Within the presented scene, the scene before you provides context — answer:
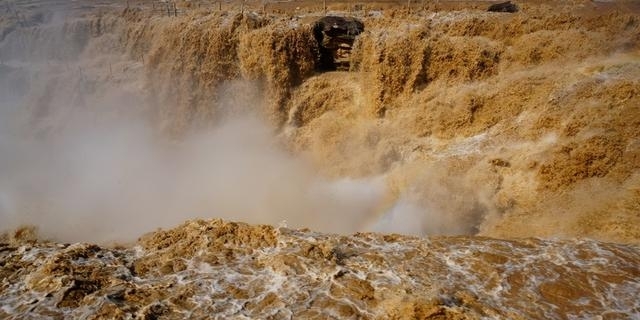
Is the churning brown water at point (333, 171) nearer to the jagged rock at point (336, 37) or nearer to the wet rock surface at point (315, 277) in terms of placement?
the wet rock surface at point (315, 277)

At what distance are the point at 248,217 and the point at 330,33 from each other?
627cm

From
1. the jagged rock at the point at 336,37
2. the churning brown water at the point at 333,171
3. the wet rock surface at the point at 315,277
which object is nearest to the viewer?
the wet rock surface at the point at 315,277

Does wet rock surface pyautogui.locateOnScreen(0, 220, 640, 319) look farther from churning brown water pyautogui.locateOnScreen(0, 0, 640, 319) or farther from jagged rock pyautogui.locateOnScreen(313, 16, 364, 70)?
jagged rock pyautogui.locateOnScreen(313, 16, 364, 70)

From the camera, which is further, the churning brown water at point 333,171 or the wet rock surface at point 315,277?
the churning brown water at point 333,171

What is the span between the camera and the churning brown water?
22.4 ft

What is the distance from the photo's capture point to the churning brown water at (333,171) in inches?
269

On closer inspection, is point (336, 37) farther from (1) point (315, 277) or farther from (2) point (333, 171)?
(1) point (315, 277)

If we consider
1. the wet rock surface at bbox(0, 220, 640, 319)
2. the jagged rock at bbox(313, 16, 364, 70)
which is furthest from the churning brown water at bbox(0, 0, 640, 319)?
the jagged rock at bbox(313, 16, 364, 70)

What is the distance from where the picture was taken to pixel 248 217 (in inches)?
486

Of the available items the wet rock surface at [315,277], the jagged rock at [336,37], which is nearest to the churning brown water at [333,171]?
the wet rock surface at [315,277]

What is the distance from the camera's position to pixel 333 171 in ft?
43.3

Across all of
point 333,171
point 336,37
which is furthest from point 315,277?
point 336,37

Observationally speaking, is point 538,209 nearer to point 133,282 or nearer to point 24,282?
point 133,282

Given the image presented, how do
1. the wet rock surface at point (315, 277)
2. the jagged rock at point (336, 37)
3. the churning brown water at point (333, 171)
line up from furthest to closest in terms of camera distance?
the jagged rock at point (336, 37)
the churning brown water at point (333, 171)
the wet rock surface at point (315, 277)
